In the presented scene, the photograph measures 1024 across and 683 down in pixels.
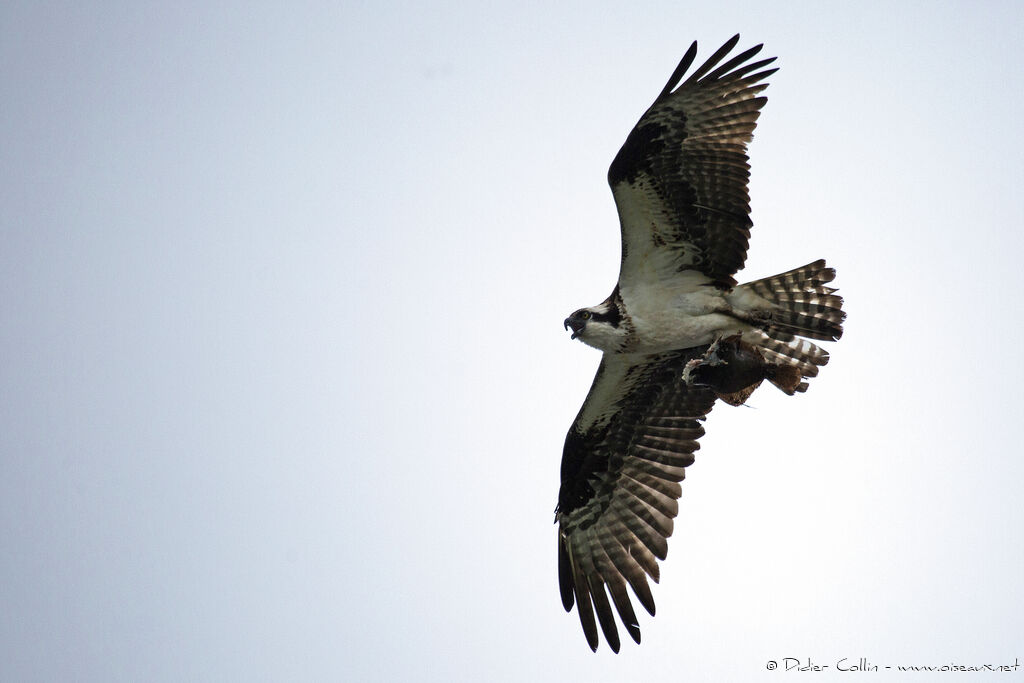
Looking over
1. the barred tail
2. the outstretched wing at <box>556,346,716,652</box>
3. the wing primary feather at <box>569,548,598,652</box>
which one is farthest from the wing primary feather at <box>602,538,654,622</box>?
the barred tail

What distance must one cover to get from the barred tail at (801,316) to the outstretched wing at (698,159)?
1.51ft

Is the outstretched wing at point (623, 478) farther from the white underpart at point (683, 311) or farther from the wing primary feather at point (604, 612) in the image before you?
the white underpart at point (683, 311)

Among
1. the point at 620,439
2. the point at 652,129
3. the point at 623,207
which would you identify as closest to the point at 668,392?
the point at 620,439

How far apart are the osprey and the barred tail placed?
10 mm

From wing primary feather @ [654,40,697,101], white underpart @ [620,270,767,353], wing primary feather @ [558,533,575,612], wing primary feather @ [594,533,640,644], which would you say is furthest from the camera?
wing primary feather @ [558,533,575,612]

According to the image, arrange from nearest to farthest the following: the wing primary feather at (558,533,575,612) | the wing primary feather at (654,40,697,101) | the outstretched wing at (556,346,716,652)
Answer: the wing primary feather at (654,40,697,101) < the outstretched wing at (556,346,716,652) < the wing primary feather at (558,533,575,612)

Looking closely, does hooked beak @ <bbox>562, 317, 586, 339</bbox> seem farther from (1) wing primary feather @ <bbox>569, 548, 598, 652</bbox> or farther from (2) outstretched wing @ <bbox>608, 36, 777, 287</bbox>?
(1) wing primary feather @ <bbox>569, 548, 598, 652</bbox>

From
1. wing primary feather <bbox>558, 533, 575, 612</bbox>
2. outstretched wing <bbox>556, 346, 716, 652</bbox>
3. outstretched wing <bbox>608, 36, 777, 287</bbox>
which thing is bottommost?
wing primary feather <bbox>558, 533, 575, 612</bbox>

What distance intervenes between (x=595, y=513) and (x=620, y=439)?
761 millimetres

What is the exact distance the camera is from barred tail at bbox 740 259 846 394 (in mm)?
8625

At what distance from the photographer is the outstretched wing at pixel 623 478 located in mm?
9406

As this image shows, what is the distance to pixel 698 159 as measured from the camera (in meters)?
8.54

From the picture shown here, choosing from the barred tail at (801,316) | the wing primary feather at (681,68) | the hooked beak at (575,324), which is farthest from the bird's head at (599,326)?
the wing primary feather at (681,68)

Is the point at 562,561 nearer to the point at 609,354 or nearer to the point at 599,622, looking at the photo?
the point at 599,622
